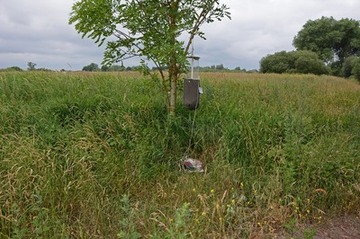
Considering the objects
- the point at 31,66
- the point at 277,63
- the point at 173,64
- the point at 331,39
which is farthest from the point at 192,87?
the point at 331,39

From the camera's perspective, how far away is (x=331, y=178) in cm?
324

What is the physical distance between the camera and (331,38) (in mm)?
48250

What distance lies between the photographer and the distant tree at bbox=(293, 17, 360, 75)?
47906 mm

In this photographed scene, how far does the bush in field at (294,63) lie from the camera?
119 feet

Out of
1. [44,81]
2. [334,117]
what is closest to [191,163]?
[334,117]

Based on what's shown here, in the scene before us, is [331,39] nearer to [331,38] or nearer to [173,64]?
[331,38]

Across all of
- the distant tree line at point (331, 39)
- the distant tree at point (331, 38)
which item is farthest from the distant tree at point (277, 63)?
the distant tree at point (331, 38)

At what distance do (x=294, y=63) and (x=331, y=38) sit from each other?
Answer: 1565 cm

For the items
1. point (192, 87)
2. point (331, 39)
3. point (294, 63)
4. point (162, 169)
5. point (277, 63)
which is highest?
point (331, 39)

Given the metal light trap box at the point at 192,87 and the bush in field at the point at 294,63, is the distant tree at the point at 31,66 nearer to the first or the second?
the metal light trap box at the point at 192,87

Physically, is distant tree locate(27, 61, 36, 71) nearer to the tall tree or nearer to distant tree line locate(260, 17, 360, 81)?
the tall tree

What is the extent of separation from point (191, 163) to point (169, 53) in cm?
139

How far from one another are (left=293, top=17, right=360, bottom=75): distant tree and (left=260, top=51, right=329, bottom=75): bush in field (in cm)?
1023

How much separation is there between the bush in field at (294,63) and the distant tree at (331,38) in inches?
403
